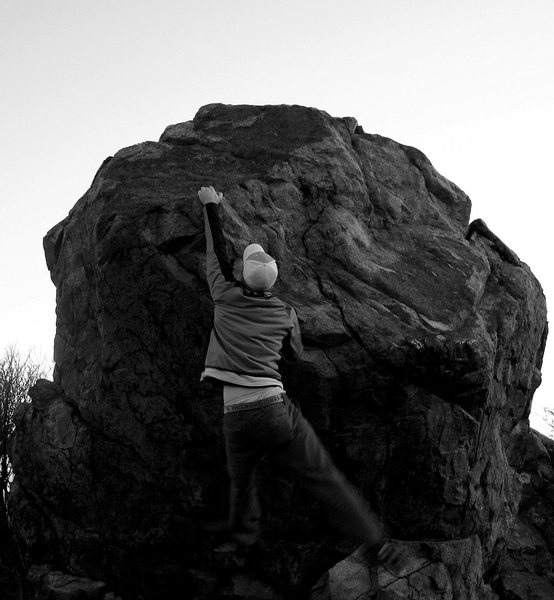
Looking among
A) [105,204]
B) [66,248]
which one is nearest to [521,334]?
[105,204]

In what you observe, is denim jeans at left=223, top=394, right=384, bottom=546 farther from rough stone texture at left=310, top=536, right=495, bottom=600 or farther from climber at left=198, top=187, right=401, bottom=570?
rough stone texture at left=310, top=536, right=495, bottom=600

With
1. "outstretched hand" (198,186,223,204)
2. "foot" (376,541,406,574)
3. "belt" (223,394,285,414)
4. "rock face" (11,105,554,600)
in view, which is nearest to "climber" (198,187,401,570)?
"belt" (223,394,285,414)

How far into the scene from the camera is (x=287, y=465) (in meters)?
6.39

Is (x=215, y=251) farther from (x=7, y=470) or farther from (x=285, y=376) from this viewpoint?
(x=7, y=470)

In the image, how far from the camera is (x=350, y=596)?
6.89m

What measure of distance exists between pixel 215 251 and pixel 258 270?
59 cm

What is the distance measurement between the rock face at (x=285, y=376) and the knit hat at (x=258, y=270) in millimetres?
740

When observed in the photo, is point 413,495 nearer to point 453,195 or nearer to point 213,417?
point 213,417

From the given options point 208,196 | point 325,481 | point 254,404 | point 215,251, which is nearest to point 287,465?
point 325,481

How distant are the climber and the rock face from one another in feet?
1.80

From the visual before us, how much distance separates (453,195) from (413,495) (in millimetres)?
4208

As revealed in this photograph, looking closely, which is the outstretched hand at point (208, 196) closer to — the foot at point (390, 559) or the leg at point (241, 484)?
the leg at point (241, 484)

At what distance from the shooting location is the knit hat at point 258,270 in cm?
630

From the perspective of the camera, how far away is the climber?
6145mm
